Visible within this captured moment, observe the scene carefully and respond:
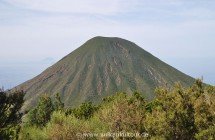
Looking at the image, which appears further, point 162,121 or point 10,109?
point 162,121

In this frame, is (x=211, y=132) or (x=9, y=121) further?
(x=211, y=132)

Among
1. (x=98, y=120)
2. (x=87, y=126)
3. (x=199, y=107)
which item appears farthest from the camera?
(x=98, y=120)

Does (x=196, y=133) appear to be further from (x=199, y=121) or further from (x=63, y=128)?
(x=63, y=128)

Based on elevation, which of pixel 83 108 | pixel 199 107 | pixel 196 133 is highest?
pixel 199 107

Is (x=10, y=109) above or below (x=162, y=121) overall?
above

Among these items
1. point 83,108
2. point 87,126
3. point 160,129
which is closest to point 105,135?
point 87,126

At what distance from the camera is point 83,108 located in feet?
361

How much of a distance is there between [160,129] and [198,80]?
1341cm

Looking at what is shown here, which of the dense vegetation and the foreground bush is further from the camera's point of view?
the dense vegetation

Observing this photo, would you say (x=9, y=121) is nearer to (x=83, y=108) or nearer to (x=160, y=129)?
(x=160, y=129)

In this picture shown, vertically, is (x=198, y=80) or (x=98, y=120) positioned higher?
(x=198, y=80)

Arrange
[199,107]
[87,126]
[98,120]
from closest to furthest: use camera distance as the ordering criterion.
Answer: [199,107]
[87,126]
[98,120]

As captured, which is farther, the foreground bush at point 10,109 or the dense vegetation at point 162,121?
the dense vegetation at point 162,121

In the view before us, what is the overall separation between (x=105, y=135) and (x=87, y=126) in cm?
718
